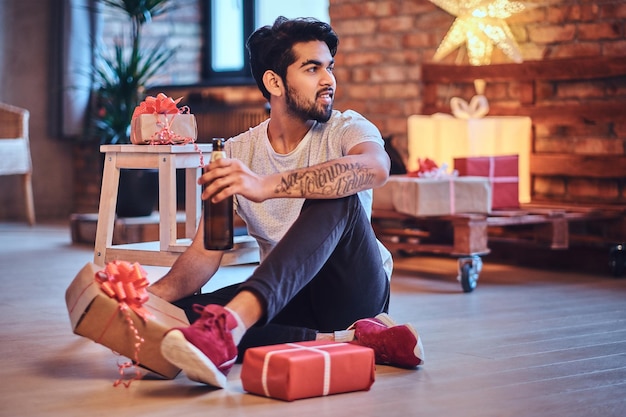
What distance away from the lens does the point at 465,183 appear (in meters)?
4.00

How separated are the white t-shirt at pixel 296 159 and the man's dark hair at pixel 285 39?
0.17 m

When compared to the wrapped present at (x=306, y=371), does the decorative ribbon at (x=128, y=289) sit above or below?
above

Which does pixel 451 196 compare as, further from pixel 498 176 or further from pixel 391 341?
pixel 391 341

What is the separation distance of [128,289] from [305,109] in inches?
25.5

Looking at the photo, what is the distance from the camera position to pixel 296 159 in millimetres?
2570

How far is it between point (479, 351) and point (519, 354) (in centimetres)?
10

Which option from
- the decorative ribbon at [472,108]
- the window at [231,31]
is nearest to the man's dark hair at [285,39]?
the decorative ribbon at [472,108]

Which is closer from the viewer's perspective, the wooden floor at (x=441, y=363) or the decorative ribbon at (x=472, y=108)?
the wooden floor at (x=441, y=363)

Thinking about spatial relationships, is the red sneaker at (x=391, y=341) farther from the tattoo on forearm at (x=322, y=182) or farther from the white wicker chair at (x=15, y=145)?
the white wicker chair at (x=15, y=145)

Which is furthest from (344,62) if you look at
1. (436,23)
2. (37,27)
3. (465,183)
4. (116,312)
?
(116,312)

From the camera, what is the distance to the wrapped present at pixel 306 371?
2.08 m

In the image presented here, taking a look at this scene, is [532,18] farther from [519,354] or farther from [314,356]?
[314,356]

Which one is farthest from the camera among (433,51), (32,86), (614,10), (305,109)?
(32,86)

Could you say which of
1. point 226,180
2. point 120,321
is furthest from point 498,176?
point 120,321
